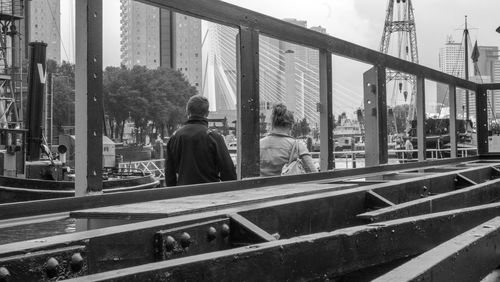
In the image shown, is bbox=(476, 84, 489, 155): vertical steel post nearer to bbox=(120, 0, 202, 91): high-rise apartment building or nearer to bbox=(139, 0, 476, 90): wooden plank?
bbox=(139, 0, 476, 90): wooden plank

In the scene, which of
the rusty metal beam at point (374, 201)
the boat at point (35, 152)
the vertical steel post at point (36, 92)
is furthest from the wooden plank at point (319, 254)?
the vertical steel post at point (36, 92)

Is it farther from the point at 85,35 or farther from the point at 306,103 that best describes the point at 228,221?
the point at 306,103

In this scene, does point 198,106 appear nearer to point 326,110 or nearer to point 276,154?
point 276,154

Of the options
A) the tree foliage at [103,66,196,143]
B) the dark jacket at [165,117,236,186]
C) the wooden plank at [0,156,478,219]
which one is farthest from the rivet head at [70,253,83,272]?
the dark jacket at [165,117,236,186]

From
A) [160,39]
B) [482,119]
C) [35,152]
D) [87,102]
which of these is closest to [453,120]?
[482,119]

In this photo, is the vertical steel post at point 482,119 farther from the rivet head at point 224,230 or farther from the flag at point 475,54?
the flag at point 475,54

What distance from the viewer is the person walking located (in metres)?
5.44

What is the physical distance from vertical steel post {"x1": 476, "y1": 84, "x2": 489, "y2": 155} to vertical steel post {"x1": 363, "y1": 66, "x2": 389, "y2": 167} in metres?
3.46

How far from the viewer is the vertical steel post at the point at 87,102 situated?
11.2ft

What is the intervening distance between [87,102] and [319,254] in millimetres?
1575

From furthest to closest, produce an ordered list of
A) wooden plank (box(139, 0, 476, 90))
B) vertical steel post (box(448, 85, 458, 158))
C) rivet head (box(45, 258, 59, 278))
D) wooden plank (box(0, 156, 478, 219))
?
vertical steel post (box(448, 85, 458, 158)) < wooden plank (box(139, 0, 476, 90)) < wooden plank (box(0, 156, 478, 219)) < rivet head (box(45, 258, 59, 278))

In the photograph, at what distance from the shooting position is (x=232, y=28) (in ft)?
15.2

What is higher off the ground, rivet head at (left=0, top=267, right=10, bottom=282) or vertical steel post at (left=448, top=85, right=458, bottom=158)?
vertical steel post at (left=448, top=85, right=458, bottom=158)

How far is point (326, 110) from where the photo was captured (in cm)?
578
